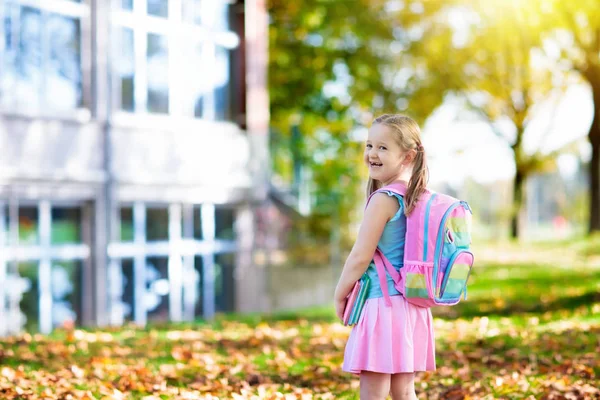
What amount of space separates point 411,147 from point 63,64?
999 cm

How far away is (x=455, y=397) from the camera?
6.30 meters

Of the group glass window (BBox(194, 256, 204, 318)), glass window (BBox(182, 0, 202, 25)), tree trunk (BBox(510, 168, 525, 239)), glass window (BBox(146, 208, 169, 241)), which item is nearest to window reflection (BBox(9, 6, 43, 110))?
glass window (BBox(146, 208, 169, 241))

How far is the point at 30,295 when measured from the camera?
12.9 metres

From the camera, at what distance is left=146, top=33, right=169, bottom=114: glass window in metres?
14.9

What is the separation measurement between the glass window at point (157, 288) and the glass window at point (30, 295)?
7.15 feet

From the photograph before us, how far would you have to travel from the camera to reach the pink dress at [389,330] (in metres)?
4.44

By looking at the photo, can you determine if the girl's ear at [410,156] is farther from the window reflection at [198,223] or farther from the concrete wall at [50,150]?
the window reflection at [198,223]

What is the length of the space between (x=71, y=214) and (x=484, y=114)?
835 inches

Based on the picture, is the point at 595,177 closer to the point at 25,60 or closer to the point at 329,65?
the point at 329,65

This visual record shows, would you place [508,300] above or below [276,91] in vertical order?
below

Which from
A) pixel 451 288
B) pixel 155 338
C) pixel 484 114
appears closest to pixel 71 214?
pixel 155 338

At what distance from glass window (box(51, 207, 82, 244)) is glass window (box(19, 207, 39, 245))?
0.32 metres

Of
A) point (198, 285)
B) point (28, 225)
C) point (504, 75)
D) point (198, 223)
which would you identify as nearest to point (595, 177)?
point (504, 75)

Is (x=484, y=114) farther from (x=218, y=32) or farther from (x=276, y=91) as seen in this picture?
(x=218, y=32)
